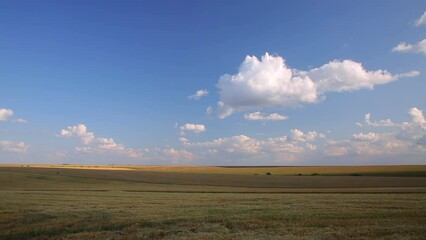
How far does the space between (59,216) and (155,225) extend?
6.80 m

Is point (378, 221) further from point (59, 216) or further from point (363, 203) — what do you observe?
point (59, 216)

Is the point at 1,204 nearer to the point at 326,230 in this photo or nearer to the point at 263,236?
the point at 263,236

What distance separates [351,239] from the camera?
15.2m

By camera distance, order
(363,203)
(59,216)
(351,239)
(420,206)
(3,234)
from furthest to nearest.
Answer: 1. (363,203)
2. (420,206)
3. (59,216)
4. (3,234)
5. (351,239)

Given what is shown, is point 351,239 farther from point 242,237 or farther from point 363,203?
point 363,203

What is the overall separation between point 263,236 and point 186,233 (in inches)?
137

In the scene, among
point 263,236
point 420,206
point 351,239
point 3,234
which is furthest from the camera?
point 420,206

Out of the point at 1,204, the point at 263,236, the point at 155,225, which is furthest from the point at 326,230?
the point at 1,204

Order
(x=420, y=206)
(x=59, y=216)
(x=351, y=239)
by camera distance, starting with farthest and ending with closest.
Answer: (x=420, y=206) → (x=59, y=216) → (x=351, y=239)

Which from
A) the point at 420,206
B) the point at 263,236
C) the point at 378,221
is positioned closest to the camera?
the point at 263,236

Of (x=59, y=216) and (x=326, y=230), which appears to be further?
(x=59, y=216)

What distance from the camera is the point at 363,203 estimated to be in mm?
26281

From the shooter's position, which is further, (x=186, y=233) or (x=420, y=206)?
(x=420, y=206)

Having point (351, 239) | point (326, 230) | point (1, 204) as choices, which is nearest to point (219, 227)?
point (326, 230)
